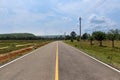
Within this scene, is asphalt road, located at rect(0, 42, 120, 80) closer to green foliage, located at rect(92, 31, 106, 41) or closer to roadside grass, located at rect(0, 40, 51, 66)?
roadside grass, located at rect(0, 40, 51, 66)

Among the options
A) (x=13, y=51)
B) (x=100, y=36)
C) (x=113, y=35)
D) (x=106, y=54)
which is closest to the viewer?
(x=106, y=54)

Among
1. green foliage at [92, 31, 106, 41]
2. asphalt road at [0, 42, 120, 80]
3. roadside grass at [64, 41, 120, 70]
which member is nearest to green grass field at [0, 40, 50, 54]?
roadside grass at [64, 41, 120, 70]

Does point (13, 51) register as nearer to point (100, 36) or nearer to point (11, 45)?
point (11, 45)

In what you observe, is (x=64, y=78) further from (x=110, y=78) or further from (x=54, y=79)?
(x=110, y=78)

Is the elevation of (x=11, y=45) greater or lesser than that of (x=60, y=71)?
lesser

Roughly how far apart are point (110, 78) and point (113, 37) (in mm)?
63251

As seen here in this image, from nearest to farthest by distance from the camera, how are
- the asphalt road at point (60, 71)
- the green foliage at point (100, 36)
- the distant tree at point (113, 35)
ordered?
the asphalt road at point (60, 71) < the distant tree at point (113, 35) < the green foliage at point (100, 36)

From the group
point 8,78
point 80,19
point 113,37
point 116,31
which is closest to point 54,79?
point 8,78

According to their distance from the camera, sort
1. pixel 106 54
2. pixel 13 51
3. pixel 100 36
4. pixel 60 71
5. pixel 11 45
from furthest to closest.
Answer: pixel 100 36, pixel 11 45, pixel 13 51, pixel 106 54, pixel 60 71

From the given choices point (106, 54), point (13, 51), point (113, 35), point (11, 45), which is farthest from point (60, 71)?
point (113, 35)

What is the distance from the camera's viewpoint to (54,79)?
33.9 feet

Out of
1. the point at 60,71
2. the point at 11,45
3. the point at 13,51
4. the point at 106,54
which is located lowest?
the point at 106,54

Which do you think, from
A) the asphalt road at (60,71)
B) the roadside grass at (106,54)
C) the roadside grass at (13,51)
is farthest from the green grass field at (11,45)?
the asphalt road at (60,71)

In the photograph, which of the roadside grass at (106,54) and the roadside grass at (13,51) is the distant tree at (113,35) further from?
the roadside grass at (13,51)
